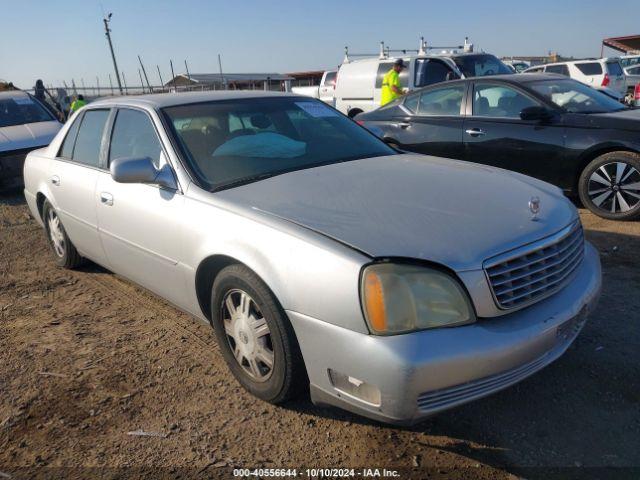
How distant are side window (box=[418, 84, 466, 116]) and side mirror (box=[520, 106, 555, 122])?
0.96m

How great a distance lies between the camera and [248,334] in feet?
8.68

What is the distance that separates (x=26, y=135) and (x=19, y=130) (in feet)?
0.88

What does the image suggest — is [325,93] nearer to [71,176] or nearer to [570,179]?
[570,179]

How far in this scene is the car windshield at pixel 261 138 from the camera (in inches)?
122

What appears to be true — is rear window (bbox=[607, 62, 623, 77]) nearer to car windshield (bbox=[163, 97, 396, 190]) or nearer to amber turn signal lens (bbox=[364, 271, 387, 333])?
car windshield (bbox=[163, 97, 396, 190])

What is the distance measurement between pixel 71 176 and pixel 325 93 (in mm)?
14174

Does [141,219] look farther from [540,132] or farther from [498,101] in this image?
[498,101]

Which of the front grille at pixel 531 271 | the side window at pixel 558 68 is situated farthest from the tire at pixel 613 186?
the side window at pixel 558 68

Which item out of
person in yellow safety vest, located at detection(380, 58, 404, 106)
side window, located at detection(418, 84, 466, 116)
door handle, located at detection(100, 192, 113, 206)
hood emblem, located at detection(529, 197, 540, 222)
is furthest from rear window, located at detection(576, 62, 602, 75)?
door handle, located at detection(100, 192, 113, 206)

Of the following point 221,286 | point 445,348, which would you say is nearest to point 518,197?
point 445,348

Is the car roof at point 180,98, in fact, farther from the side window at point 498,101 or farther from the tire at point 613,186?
the tire at point 613,186

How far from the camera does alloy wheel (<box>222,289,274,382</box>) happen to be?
258 centimetres

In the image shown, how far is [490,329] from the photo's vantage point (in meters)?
2.14

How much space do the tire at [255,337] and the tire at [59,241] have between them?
7.77ft
